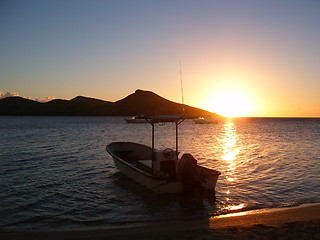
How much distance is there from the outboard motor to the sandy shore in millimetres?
Result: 2843

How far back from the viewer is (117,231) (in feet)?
30.0

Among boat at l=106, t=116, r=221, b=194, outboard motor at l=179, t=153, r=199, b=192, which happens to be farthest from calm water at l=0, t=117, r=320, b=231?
outboard motor at l=179, t=153, r=199, b=192

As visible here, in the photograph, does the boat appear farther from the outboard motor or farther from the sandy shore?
the sandy shore

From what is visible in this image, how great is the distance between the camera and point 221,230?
8945mm

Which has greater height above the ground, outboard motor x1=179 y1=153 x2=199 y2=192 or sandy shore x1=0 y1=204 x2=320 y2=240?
outboard motor x1=179 y1=153 x2=199 y2=192

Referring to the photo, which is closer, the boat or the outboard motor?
the outboard motor

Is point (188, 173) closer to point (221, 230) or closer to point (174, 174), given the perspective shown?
point (174, 174)

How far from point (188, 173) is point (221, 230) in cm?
427

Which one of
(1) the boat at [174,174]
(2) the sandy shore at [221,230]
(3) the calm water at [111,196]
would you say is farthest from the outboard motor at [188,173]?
(2) the sandy shore at [221,230]

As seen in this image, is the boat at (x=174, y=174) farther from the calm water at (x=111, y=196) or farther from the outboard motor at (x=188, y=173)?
the calm water at (x=111, y=196)

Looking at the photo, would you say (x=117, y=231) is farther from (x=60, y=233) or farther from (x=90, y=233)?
(x=60, y=233)

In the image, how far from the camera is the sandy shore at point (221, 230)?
27.5 ft

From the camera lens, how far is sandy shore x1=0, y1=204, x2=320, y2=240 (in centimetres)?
838

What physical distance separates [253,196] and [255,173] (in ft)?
21.3
